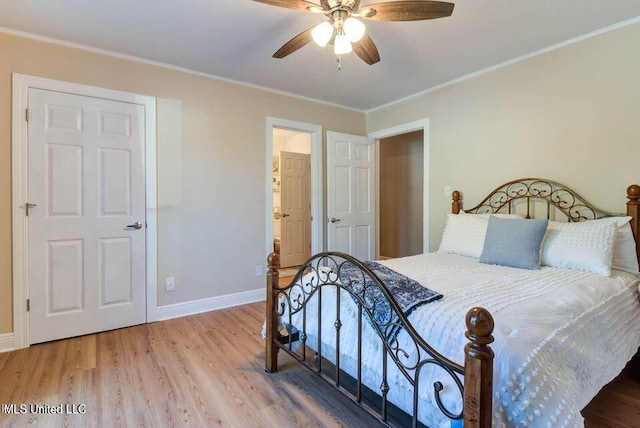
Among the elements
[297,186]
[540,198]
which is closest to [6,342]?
[297,186]

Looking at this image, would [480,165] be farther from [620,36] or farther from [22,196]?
[22,196]

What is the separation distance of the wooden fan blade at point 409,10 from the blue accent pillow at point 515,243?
1.53 metres

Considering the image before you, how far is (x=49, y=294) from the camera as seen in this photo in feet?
8.41

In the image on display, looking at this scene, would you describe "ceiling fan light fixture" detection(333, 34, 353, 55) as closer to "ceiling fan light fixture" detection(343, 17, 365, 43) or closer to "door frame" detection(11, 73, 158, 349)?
"ceiling fan light fixture" detection(343, 17, 365, 43)

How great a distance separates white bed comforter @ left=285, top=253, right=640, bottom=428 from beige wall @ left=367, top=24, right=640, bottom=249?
91cm

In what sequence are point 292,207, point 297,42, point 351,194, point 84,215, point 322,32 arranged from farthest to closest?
point 292,207
point 351,194
point 84,215
point 297,42
point 322,32

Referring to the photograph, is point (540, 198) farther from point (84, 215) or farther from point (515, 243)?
point (84, 215)

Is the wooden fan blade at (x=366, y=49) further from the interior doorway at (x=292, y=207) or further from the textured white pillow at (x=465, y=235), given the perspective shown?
the interior doorway at (x=292, y=207)

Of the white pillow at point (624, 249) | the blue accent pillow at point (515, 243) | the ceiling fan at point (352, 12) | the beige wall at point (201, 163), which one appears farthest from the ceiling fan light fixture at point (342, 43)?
the white pillow at point (624, 249)

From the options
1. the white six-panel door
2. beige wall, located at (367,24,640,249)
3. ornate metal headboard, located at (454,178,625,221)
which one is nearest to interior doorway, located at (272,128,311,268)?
beige wall, located at (367,24,640,249)

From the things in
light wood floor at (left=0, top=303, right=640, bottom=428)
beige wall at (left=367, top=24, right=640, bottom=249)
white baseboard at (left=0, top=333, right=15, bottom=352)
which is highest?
beige wall at (left=367, top=24, right=640, bottom=249)

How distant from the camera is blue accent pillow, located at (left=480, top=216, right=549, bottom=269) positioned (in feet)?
7.23

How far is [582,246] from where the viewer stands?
7.09ft

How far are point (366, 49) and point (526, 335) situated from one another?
1930 mm
